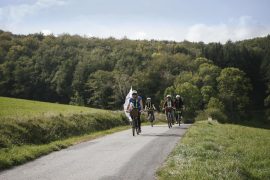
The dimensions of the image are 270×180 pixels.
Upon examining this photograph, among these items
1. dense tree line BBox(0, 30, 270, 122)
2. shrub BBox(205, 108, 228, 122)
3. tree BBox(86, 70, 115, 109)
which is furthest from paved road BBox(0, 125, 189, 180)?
tree BBox(86, 70, 115, 109)

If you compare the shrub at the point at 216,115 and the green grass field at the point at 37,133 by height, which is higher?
the green grass field at the point at 37,133

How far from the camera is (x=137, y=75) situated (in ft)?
401

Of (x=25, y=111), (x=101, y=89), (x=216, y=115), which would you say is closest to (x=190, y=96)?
(x=216, y=115)

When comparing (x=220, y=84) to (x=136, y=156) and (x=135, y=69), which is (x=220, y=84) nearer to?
(x=135, y=69)

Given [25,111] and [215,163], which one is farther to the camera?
[25,111]

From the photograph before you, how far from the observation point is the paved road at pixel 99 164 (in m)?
11.6

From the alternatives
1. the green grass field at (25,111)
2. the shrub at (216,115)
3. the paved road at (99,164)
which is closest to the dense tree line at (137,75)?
the shrub at (216,115)

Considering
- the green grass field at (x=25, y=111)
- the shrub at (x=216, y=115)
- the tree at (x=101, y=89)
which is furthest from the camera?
the tree at (x=101, y=89)

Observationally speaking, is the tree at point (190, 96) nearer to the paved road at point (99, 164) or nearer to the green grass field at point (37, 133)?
the green grass field at point (37, 133)

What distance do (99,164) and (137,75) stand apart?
109 metres

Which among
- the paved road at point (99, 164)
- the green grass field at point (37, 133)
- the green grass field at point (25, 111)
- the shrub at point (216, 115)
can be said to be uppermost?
the green grass field at point (25, 111)

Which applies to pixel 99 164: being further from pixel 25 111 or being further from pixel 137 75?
pixel 137 75

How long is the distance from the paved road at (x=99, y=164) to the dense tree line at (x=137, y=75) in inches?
3418

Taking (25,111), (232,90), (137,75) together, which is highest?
(137,75)
